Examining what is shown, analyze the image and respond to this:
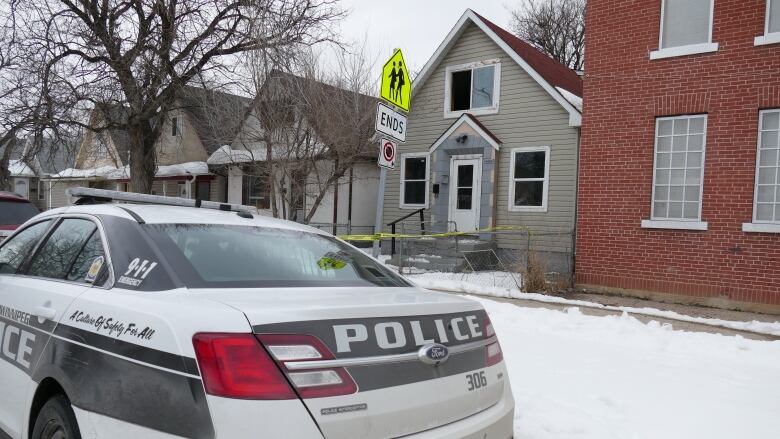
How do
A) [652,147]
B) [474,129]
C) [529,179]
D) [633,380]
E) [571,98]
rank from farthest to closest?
[474,129], [529,179], [571,98], [652,147], [633,380]

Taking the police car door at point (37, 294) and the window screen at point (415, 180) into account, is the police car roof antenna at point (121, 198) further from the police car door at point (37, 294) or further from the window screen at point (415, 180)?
the window screen at point (415, 180)

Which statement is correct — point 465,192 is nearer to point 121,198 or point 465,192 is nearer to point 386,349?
point 121,198

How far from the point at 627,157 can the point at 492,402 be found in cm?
840

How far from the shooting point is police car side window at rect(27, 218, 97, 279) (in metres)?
3.05

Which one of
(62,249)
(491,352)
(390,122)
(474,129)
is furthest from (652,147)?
(62,249)

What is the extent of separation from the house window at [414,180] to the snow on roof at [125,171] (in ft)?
29.3

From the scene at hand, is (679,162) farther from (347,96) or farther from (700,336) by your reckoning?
(347,96)

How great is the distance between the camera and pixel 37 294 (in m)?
3.00

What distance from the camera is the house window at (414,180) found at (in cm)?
1564

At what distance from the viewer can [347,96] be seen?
45.2ft

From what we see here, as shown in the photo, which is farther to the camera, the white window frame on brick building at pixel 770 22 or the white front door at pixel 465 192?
the white front door at pixel 465 192

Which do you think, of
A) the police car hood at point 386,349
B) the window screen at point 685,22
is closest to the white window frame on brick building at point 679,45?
the window screen at point 685,22

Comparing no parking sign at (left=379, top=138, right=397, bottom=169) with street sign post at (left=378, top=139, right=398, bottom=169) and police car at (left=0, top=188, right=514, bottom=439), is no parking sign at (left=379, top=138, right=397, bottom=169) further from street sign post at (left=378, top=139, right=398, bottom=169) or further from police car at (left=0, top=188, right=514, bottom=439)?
police car at (left=0, top=188, right=514, bottom=439)

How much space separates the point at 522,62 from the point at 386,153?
844cm
